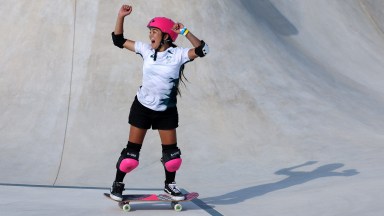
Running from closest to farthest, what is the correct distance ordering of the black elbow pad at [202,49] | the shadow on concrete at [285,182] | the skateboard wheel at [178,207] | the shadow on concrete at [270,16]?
the black elbow pad at [202,49]
the skateboard wheel at [178,207]
the shadow on concrete at [285,182]
the shadow on concrete at [270,16]

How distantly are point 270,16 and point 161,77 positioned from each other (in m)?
9.85

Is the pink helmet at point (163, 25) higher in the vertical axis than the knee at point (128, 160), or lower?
higher

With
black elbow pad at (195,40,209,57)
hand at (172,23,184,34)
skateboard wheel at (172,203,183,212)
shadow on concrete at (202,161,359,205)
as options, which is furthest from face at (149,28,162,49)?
shadow on concrete at (202,161,359,205)

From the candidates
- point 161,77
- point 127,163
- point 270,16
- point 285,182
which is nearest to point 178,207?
point 127,163

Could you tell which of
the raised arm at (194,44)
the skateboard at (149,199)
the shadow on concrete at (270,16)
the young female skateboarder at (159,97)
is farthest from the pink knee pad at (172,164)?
the shadow on concrete at (270,16)

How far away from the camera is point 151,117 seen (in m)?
6.57

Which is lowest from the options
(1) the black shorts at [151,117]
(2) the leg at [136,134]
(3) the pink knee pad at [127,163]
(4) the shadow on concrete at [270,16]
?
(3) the pink knee pad at [127,163]

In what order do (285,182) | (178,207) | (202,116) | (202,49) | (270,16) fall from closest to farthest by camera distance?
1. (202,49)
2. (178,207)
3. (285,182)
4. (202,116)
5. (270,16)

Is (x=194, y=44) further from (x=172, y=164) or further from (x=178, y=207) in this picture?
(x=178, y=207)

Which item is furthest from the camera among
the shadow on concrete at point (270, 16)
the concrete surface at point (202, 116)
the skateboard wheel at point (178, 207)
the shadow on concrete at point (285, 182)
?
the shadow on concrete at point (270, 16)

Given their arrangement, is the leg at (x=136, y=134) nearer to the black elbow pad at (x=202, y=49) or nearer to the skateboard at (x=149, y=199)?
the skateboard at (x=149, y=199)

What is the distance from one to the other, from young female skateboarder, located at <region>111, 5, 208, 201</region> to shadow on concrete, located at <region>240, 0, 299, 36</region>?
27.8 ft

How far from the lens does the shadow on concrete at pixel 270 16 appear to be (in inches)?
601

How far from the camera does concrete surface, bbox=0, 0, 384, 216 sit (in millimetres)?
7613
